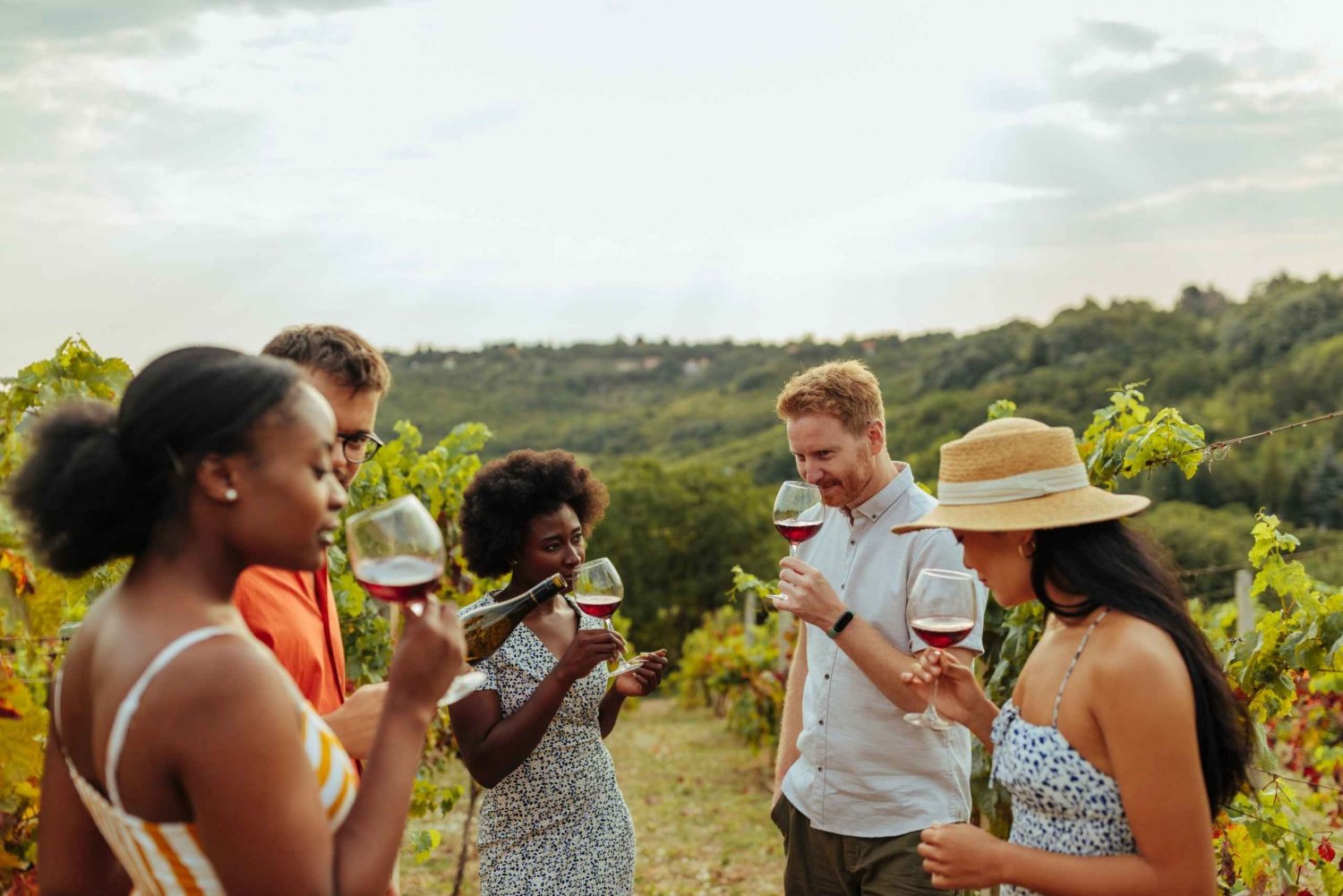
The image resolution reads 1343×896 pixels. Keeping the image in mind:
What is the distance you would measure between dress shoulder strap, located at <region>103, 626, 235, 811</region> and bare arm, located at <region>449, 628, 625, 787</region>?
1.55m

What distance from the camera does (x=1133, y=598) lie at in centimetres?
220

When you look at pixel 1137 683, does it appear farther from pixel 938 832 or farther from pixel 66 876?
pixel 66 876

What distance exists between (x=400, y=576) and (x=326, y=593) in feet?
2.77

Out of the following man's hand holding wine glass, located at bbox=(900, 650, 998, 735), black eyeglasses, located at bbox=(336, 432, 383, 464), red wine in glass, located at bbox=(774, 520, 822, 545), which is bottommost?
man's hand holding wine glass, located at bbox=(900, 650, 998, 735)

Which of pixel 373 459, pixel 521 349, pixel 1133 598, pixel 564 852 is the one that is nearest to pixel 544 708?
pixel 564 852

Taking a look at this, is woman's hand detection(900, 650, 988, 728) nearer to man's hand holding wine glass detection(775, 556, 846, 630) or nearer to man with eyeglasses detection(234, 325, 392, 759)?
man's hand holding wine glass detection(775, 556, 846, 630)

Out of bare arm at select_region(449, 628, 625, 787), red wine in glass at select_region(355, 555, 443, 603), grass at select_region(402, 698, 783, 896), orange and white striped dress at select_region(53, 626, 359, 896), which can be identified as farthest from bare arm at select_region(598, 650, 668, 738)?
grass at select_region(402, 698, 783, 896)

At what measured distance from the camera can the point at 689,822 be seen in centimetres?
1020

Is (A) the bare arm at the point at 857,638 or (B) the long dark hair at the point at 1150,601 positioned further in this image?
(A) the bare arm at the point at 857,638

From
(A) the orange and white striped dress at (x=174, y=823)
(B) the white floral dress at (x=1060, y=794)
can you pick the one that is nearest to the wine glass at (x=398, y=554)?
(A) the orange and white striped dress at (x=174, y=823)

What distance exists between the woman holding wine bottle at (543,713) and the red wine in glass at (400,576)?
112 cm

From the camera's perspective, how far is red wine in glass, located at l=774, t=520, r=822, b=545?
356 cm

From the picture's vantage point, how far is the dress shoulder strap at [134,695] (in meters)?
1.49

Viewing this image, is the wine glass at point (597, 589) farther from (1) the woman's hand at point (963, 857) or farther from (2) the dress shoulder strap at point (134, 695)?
(2) the dress shoulder strap at point (134, 695)
